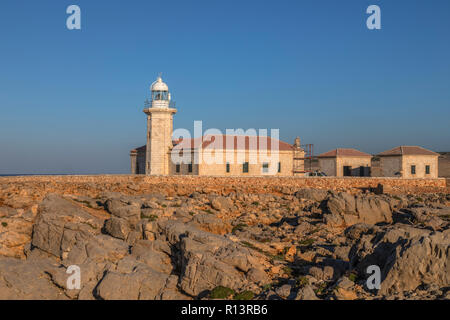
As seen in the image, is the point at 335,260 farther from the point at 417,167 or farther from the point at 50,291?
the point at 417,167

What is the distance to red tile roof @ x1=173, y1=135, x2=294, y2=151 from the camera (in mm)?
33219

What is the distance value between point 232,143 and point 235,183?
586 centimetres

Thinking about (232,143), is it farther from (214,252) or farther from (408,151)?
(214,252)

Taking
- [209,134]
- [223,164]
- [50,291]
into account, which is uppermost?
[209,134]

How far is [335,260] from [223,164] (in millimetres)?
21468

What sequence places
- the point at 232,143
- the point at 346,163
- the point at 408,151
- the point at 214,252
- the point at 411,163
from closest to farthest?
the point at 214,252 < the point at 411,163 < the point at 232,143 < the point at 408,151 < the point at 346,163

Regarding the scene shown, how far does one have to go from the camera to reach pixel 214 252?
1109 centimetres

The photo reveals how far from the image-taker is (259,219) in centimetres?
1967

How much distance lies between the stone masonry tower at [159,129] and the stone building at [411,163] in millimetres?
18238

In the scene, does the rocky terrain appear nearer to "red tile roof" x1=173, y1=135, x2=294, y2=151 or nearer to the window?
"red tile roof" x1=173, y1=135, x2=294, y2=151

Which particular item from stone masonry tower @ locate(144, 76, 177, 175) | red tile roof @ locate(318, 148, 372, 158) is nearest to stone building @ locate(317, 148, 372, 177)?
red tile roof @ locate(318, 148, 372, 158)

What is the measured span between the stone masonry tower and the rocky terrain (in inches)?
510

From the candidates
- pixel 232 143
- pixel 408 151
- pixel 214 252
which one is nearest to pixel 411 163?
pixel 408 151
